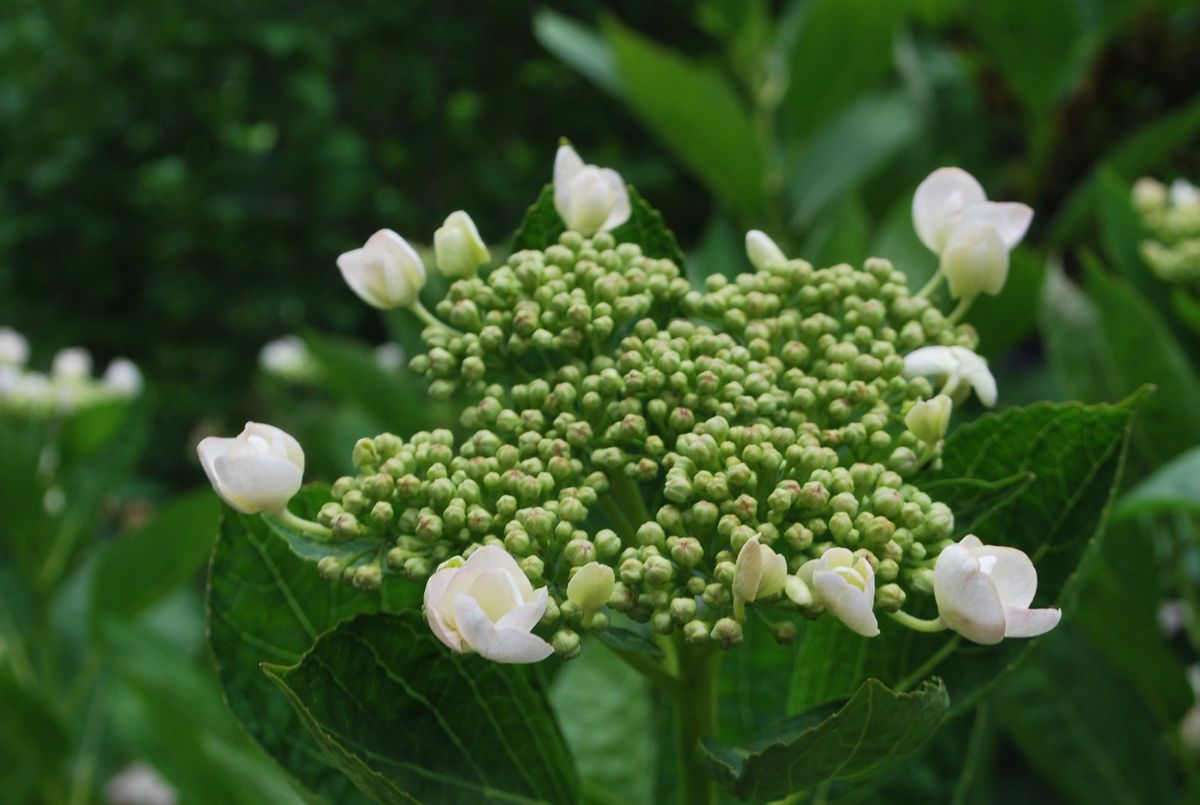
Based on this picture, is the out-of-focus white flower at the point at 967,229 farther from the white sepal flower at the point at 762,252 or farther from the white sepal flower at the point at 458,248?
the white sepal flower at the point at 458,248

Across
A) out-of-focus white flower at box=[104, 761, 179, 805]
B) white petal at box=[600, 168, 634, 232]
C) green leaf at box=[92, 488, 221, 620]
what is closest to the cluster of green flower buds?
white petal at box=[600, 168, 634, 232]

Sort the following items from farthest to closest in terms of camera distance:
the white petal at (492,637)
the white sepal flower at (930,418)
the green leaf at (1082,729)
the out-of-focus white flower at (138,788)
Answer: the out-of-focus white flower at (138,788) → the green leaf at (1082,729) → the white sepal flower at (930,418) → the white petal at (492,637)

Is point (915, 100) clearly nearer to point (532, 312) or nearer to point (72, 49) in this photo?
point (532, 312)

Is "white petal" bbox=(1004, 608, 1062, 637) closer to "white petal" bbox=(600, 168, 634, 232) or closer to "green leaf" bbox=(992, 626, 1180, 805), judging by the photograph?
"white petal" bbox=(600, 168, 634, 232)

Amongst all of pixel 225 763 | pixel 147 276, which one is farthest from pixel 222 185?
pixel 225 763

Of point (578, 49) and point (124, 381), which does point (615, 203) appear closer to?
point (578, 49)

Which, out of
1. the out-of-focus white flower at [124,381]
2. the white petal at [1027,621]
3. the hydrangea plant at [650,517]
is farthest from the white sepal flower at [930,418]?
the out-of-focus white flower at [124,381]
